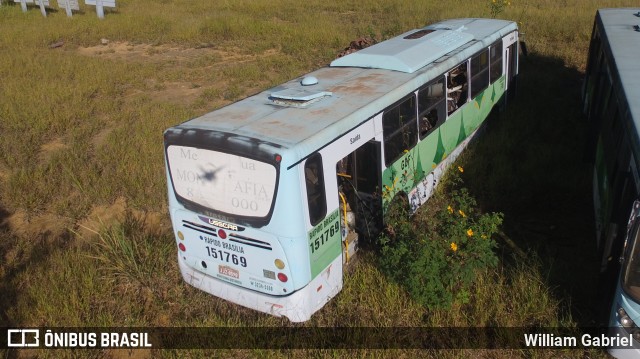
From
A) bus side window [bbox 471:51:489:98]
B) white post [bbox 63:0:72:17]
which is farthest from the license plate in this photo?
white post [bbox 63:0:72:17]

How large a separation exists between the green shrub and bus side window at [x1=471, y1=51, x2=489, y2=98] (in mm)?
3556

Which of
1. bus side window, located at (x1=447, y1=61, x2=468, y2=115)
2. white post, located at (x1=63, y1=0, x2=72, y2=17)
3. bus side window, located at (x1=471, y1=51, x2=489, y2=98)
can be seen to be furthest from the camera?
white post, located at (x1=63, y1=0, x2=72, y2=17)

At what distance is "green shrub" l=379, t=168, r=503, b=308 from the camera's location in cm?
599

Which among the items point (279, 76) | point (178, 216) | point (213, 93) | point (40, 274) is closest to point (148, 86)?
point (213, 93)

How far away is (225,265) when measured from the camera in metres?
5.99

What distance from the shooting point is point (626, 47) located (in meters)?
7.98

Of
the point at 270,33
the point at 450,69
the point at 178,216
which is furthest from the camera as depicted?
the point at 270,33

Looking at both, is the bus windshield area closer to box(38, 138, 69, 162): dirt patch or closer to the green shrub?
the green shrub

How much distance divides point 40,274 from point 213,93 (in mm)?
7811

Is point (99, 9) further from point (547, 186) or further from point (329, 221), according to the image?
point (329, 221)

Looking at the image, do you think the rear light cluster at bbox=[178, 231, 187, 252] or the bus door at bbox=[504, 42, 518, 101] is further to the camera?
the bus door at bbox=[504, 42, 518, 101]

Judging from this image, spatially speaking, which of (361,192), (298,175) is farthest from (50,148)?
(298,175)

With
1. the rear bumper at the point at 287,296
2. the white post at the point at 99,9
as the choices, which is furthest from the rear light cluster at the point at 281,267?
the white post at the point at 99,9

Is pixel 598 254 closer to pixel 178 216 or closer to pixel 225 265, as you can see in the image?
pixel 225 265
